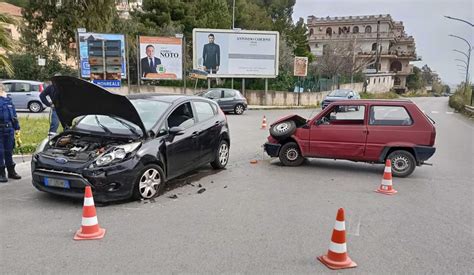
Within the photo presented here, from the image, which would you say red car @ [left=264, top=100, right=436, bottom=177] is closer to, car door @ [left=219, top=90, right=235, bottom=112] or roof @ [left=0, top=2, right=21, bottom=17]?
roof @ [left=0, top=2, right=21, bottom=17]

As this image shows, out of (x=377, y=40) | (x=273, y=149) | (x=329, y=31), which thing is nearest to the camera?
(x=273, y=149)

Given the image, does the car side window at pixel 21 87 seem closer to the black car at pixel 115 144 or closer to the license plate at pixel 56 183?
the black car at pixel 115 144

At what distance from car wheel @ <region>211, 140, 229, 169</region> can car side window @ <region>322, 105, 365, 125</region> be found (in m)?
2.23

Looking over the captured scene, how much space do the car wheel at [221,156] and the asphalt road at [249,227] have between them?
1.37 ft

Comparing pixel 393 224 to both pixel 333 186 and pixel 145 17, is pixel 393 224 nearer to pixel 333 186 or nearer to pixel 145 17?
pixel 333 186

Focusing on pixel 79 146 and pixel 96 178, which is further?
pixel 79 146

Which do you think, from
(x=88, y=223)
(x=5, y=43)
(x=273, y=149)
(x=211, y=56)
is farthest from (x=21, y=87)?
(x=88, y=223)

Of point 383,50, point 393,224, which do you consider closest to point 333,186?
point 393,224

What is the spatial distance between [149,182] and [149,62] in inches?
879

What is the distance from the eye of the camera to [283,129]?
28.8 feet

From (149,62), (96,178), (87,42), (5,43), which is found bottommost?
(96,178)

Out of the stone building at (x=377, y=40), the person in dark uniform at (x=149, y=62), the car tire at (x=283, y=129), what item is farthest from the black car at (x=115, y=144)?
the stone building at (x=377, y=40)

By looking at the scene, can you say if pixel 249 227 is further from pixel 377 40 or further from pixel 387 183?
pixel 377 40

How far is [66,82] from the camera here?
6008 mm
